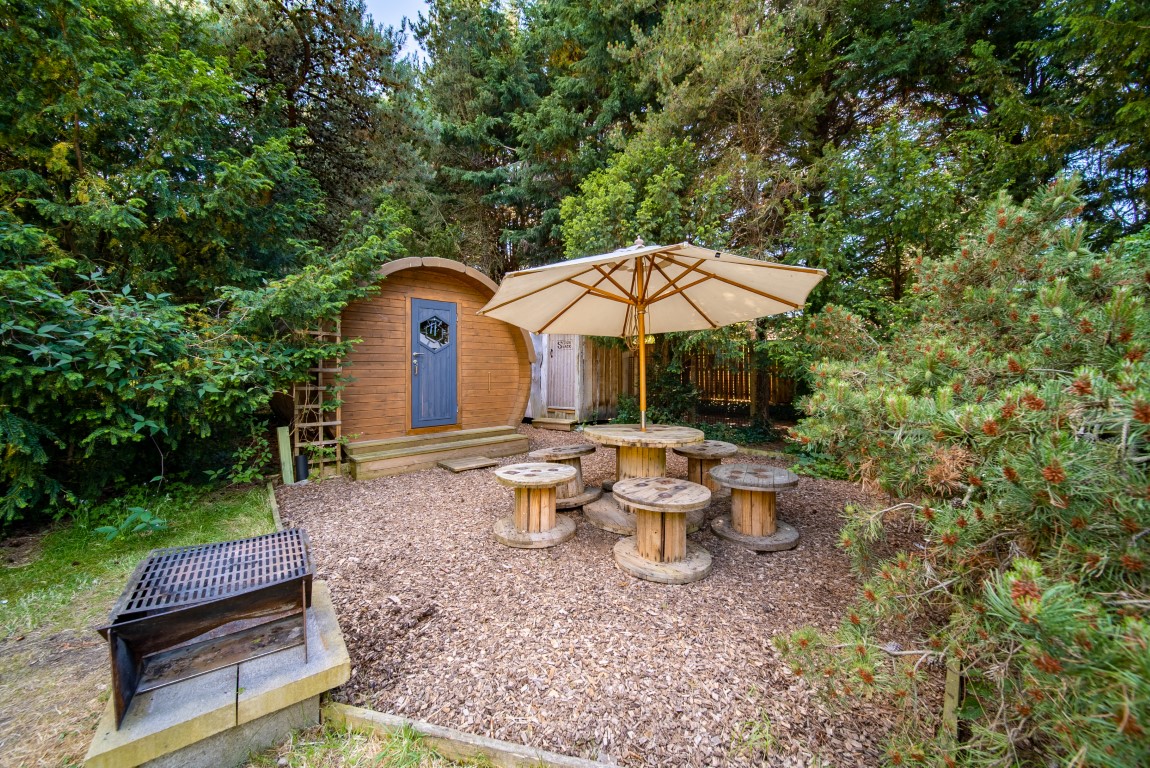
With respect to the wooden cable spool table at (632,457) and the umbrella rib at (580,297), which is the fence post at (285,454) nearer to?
the umbrella rib at (580,297)

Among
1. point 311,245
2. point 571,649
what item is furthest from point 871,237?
point 311,245

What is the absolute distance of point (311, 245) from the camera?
18.9 ft

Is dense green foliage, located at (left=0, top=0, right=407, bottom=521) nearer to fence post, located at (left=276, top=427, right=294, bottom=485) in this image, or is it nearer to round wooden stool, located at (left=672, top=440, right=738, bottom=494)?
fence post, located at (left=276, top=427, right=294, bottom=485)

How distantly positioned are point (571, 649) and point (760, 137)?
697 cm

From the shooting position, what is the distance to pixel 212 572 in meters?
1.77

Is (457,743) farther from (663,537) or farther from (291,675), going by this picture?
(663,537)

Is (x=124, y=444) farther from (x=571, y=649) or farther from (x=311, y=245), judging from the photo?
(x=571, y=649)

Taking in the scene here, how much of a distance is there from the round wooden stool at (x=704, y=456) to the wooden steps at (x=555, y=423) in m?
4.62

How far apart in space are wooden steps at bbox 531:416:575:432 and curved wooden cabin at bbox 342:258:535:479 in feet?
6.55

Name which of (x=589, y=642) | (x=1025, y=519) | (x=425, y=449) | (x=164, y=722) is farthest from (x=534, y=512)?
(x=425, y=449)

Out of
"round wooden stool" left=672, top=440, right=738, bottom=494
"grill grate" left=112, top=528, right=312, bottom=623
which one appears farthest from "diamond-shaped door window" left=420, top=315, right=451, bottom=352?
"grill grate" left=112, top=528, right=312, bottom=623

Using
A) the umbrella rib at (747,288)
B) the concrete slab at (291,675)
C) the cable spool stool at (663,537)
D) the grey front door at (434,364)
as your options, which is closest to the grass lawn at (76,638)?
the concrete slab at (291,675)

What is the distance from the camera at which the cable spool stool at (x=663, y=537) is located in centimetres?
258

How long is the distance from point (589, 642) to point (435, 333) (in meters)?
4.88
